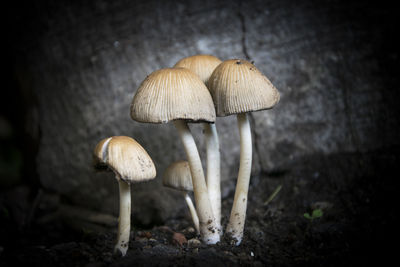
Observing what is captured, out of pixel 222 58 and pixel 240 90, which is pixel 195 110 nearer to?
pixel 240 90

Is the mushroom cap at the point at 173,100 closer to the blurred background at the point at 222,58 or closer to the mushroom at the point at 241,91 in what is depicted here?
the mushroom at the point at 241,91

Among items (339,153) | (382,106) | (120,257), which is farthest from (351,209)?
(120,257)

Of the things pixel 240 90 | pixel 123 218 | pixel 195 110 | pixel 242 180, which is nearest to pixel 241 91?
pixel 240 90

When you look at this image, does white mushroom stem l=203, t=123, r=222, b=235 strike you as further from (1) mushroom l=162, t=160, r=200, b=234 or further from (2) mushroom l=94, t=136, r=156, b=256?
(2) mushroom l=94, t=136, r=156, b=256

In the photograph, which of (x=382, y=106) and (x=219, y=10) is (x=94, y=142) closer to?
(x=219, y=10)

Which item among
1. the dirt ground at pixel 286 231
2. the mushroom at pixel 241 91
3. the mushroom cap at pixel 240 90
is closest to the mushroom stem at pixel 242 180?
the mushroom at pixel 241 91

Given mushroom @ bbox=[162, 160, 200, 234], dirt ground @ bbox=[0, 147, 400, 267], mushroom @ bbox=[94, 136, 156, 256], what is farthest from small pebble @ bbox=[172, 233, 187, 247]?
mushroom @ bbox=[94, 136, 156, 256]
